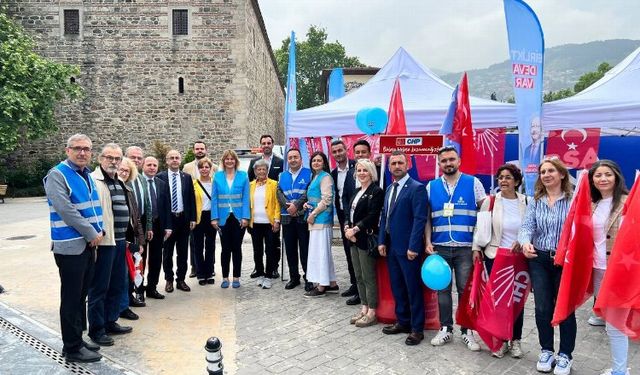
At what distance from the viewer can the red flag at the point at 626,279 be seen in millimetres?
3176

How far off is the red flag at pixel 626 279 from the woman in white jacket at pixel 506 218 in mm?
810

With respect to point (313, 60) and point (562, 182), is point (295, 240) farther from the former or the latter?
point (313, 60)

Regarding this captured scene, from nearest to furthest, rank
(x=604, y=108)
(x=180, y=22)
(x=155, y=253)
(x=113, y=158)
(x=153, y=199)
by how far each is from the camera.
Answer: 1. (x=113, y=158)
2. (x=153, y=199)
3. (x=155, y=253)
4. (x=604, y=108)
5. (x=180, y=22)

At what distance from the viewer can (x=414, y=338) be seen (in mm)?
4445

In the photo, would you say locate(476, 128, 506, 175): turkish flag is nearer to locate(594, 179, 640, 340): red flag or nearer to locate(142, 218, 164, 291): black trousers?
locate(594, 179, 640, 340): red flag

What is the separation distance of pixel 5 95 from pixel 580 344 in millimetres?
20854

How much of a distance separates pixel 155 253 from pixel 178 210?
605 millimetres

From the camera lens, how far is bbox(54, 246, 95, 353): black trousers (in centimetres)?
395

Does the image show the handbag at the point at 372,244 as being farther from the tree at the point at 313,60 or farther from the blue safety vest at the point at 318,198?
the tree at the point at 313,60

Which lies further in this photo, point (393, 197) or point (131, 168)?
point (131, 168)

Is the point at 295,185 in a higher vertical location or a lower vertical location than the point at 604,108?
lower

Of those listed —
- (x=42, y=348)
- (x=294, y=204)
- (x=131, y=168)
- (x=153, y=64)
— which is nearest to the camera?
(x=42, y=348)

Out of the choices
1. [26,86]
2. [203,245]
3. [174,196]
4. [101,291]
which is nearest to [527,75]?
[174,196]

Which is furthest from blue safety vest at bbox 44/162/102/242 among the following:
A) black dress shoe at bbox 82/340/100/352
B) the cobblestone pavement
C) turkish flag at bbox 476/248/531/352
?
turkish flag at bbox 476/248/531/352
